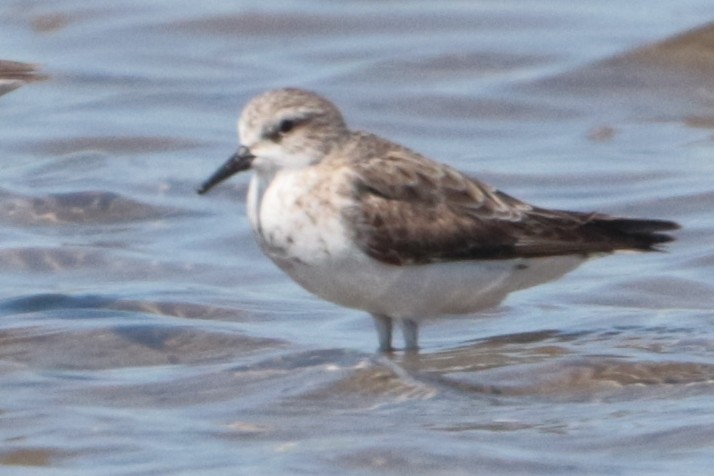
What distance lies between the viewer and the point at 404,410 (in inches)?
286

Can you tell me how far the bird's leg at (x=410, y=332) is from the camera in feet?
27.2

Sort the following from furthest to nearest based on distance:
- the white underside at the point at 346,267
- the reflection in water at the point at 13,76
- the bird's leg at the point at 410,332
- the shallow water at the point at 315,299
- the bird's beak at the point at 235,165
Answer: the reflection in water at the point at 13,76, the bird's leg at the point at 410,332, the bird's beak at the point at 235,165, the white underside at the point at 346,267, the shallow water at the point at 315,299

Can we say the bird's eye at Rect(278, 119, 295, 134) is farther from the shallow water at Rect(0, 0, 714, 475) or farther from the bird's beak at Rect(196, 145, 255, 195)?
the shallow water at Rect(0, 0, 714, 475)

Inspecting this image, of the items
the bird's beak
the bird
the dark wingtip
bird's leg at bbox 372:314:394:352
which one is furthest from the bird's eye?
the dark wingtip

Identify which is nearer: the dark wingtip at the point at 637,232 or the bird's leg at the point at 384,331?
the bird's leg at the point at 384,331

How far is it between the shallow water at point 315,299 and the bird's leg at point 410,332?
0.07 metres

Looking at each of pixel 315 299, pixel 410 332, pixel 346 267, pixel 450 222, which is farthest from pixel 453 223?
pixel 315 299

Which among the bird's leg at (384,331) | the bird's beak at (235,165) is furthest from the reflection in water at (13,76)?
the bird's leg at (384,331)

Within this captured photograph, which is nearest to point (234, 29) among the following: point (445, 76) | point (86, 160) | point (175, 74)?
point (175, 74)

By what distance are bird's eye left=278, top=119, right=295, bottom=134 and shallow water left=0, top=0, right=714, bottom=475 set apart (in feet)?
2.99

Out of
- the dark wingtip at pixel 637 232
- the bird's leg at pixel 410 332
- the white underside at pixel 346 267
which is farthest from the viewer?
the dark wingtip at pixel 637 232

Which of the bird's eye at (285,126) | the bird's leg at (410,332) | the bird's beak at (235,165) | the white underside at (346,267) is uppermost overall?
the bird's eye at (285,126)

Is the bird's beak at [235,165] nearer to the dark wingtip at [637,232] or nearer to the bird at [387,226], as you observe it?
the bird at [387,226]

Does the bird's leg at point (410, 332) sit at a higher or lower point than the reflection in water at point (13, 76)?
lower
